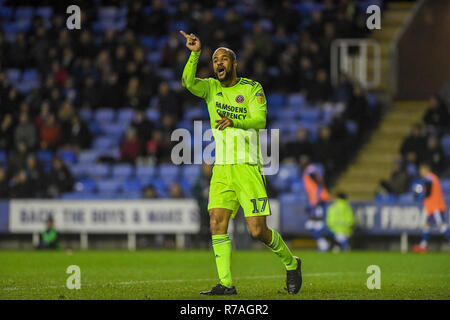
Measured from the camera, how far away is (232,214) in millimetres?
9375

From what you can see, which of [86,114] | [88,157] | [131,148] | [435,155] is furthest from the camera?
[86,114]

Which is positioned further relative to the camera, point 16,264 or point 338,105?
point 338,105

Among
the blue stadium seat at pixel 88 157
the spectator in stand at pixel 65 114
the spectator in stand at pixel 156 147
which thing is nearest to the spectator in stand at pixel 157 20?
the spectator in stand at pixel 65 114

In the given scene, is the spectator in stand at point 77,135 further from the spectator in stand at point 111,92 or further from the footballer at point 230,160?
the footballer at point 230,160

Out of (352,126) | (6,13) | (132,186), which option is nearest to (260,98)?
(132,186)

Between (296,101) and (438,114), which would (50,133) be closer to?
(296,101)

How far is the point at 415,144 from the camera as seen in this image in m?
21.0

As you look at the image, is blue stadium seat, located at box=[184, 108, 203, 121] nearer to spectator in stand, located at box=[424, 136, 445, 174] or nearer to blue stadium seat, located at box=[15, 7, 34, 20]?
spectator in stand, located at box=[424, 136, 445, 174]

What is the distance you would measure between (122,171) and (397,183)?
6448 mm

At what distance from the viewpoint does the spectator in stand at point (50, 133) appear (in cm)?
2283

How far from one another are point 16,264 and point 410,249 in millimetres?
9190

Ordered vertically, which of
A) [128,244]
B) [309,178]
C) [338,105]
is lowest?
[128,244]
